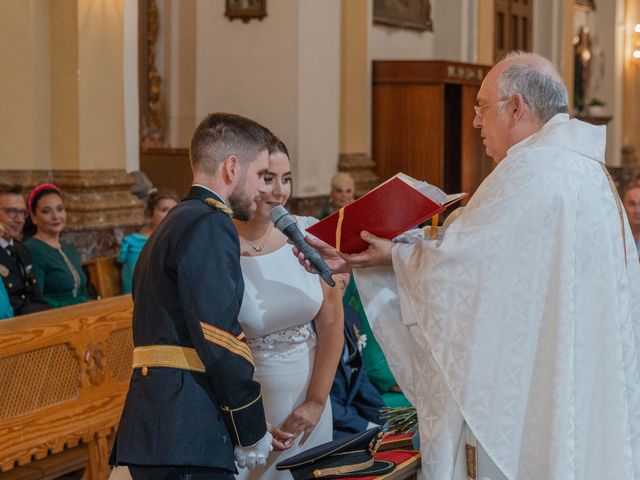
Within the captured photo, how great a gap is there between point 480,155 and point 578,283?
9871 millimetres

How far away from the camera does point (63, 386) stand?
498 cm

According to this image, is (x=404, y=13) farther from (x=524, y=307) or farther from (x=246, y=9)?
(x=524, y=307)

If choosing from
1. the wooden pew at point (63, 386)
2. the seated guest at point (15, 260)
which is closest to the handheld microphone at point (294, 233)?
the wooden pew at point (63, 386)

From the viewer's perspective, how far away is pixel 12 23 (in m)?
7.65

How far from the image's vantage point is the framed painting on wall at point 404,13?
12.3 m

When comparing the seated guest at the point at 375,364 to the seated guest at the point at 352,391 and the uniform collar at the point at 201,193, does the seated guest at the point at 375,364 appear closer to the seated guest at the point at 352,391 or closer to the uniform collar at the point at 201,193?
the seated guest at the point at 352,391

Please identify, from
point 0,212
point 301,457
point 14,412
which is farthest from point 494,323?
point 0,212

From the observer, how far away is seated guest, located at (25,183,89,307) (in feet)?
21.5

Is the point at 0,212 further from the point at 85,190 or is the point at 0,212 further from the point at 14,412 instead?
the point at 14,412

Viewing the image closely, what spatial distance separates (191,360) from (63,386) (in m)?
2.21

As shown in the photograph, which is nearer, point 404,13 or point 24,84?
point 24,84

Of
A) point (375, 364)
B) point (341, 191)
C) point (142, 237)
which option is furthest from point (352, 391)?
point (341, 191)

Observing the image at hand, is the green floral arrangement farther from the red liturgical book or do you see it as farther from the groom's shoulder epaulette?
the groom's shoulder epaulette

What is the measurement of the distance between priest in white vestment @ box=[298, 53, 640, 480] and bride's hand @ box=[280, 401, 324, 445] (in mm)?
368
